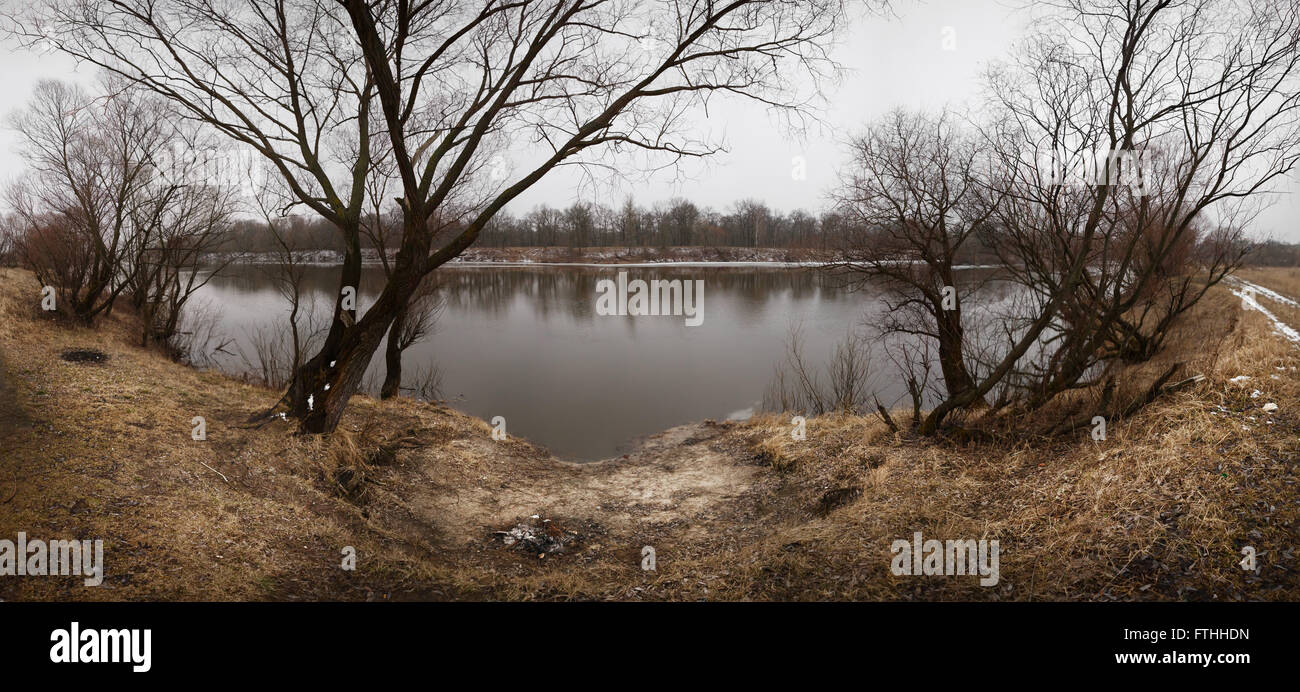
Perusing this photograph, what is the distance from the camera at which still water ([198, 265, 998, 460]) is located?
617 inches

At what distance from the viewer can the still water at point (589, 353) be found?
15.7m

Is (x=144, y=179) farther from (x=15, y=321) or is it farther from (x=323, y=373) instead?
(x=323, y=373)

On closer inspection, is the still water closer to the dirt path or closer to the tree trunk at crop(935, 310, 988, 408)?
the dirt path

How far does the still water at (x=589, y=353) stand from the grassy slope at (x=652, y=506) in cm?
537

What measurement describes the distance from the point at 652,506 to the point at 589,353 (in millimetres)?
15368

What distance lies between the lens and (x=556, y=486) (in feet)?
28.1

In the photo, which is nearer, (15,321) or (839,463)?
(839,463)

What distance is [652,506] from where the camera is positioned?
759 cm
